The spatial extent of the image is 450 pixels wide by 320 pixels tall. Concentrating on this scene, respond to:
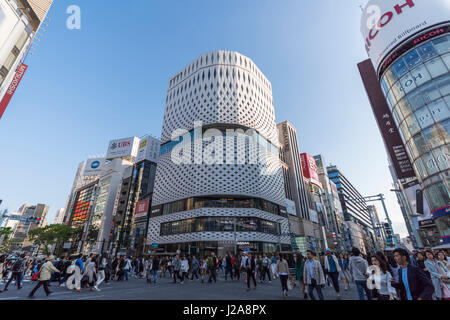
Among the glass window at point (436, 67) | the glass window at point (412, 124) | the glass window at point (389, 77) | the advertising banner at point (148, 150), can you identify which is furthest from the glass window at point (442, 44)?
the advertising banner at point (148, 150)

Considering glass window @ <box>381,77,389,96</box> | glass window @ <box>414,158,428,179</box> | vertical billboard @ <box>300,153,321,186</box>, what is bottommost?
glass window @ <box>414,158,428,179</box>

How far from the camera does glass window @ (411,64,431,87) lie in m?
26.9

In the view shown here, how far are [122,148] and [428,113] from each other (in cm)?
8468

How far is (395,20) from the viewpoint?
104 feet

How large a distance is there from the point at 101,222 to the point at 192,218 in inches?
1754

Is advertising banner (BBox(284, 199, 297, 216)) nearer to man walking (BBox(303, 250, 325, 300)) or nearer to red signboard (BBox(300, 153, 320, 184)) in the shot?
red signboard (BBox(300, 153, 320, 184))

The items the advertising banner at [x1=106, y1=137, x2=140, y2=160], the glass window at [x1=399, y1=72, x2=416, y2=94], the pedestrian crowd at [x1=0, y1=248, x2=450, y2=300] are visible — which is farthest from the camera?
the advertising banner at [x1=106, y1=137, x2=140, y2=160]

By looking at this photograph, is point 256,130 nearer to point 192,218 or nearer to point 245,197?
point 245,197

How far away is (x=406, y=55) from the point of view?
30031 mm

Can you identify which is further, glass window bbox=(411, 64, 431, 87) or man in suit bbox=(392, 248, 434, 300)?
glass window bbox=(411, 64, 431, 87)

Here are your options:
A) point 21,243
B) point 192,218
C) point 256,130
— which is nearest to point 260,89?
point 256,130

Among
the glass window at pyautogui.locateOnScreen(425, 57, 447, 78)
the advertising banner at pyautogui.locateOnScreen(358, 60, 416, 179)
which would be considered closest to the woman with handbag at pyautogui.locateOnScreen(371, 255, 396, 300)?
the glass window at pyautogui.locateOnScreen(425, 57, 447, 78)
